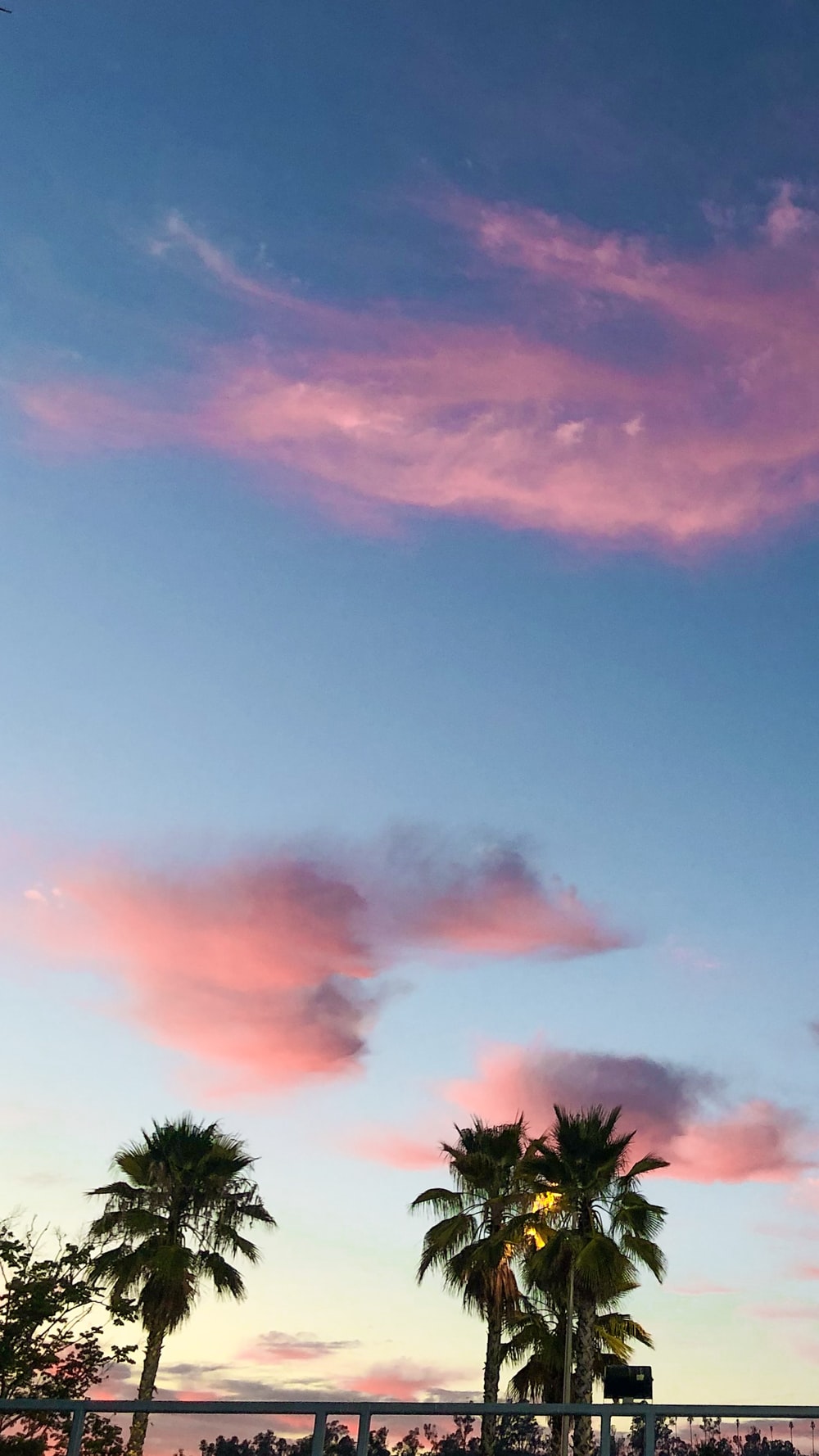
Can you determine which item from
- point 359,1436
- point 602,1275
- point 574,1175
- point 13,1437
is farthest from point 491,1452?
point 574,1175

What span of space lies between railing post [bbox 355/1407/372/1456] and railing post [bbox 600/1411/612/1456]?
188 centimetres

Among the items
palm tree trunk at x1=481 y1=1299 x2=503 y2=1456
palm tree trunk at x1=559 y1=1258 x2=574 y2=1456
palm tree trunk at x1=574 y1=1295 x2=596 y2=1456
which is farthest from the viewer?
palm tree trunk at x1=481 y1=1299 x2=503 y2=1456

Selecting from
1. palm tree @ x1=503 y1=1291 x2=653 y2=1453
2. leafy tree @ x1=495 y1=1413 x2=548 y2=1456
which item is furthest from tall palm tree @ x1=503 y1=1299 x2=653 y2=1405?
leafy tree @ x1=495 y1=1413 x2=548 y2=1456

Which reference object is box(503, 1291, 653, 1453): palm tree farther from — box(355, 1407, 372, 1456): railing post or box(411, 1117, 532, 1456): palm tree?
box(355, 1407, 372, 1456): railing post

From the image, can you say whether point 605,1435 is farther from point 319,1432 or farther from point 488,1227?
point 488,1227

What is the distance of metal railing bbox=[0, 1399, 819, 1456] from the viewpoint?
10273mm

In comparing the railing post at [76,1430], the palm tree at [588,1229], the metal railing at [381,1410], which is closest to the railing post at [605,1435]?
the metal railing at [381,1410]

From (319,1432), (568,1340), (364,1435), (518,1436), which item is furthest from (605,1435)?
(568,1340)

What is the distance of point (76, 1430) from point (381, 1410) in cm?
288

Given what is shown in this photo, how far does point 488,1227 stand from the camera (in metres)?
42.2

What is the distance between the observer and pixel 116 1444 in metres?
13.9

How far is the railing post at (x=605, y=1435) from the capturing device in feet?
33.9

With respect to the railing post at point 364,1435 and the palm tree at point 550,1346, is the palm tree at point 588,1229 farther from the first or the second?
the railing post at point 364,1435

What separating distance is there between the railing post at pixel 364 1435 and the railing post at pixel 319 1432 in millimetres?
294
